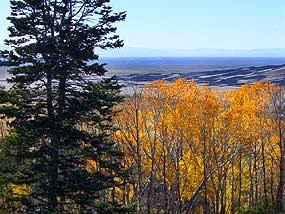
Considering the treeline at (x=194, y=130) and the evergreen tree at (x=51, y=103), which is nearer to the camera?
the evergreen tree at (x=51, y=103)

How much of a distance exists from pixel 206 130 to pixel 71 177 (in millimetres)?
13619

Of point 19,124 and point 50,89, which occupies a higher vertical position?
point 50,89

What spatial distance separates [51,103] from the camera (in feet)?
58.9

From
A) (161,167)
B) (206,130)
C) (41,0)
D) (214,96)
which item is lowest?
(161,167)

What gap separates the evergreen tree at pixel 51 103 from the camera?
57.7 feet

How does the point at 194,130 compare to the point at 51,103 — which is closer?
the point at 51,103

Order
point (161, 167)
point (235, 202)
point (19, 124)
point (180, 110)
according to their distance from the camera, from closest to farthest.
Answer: point (19, 124), point (180, 110), point (161, 167), point (235, 202)

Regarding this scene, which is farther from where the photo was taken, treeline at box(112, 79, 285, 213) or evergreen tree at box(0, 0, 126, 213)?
treeline at box(112, 79, 285, 213)

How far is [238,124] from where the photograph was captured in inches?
1165

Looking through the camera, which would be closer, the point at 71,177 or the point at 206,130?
the point at 71,177

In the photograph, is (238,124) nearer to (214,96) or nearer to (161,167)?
(214,96)

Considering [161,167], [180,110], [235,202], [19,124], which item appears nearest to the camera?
[19,124]

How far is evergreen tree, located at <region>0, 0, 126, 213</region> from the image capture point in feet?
57.7

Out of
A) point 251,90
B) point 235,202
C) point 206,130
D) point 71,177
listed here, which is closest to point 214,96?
point 206,130
